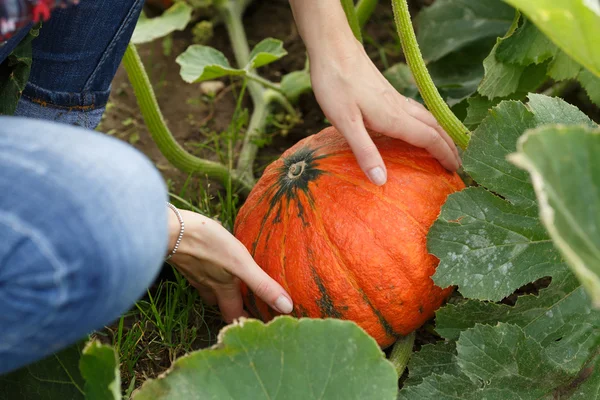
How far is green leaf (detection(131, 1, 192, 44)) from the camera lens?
2133 mm

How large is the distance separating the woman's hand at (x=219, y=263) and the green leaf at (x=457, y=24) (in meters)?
0.97

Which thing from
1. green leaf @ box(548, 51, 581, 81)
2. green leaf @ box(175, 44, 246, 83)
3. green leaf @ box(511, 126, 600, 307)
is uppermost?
green leaf @ box(511, 126, 600, 307)

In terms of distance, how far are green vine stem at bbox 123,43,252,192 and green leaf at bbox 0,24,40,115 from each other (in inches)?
17.7

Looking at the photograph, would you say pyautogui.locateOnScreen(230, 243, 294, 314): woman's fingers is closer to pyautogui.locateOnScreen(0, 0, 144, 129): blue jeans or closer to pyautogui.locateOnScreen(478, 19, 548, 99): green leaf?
pyautogui.locateOnScreen(0, 0, 144, 129): blue jeans

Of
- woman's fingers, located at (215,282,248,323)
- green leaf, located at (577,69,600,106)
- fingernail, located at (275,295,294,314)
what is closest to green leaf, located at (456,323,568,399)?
fingernail, located at (275,295,294,314)

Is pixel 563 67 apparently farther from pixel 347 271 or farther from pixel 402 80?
pixel 347 271

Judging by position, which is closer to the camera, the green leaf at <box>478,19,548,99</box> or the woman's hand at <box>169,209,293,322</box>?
the woman's hand at <box>169,209,293,322</box>

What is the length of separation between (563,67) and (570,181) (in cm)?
97

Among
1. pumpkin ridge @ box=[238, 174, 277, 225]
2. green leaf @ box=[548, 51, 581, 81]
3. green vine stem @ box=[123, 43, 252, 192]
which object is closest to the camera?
pumpkin ridge @ box=[238, 174, 277, 225]

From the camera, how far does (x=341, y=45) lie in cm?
145

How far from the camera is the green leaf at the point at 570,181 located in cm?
79

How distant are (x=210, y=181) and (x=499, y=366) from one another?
102 cm

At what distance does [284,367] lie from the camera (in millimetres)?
1116

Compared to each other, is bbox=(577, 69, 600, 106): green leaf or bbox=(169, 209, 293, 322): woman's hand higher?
bbox=(577, 69, 600, 106): green leaf
